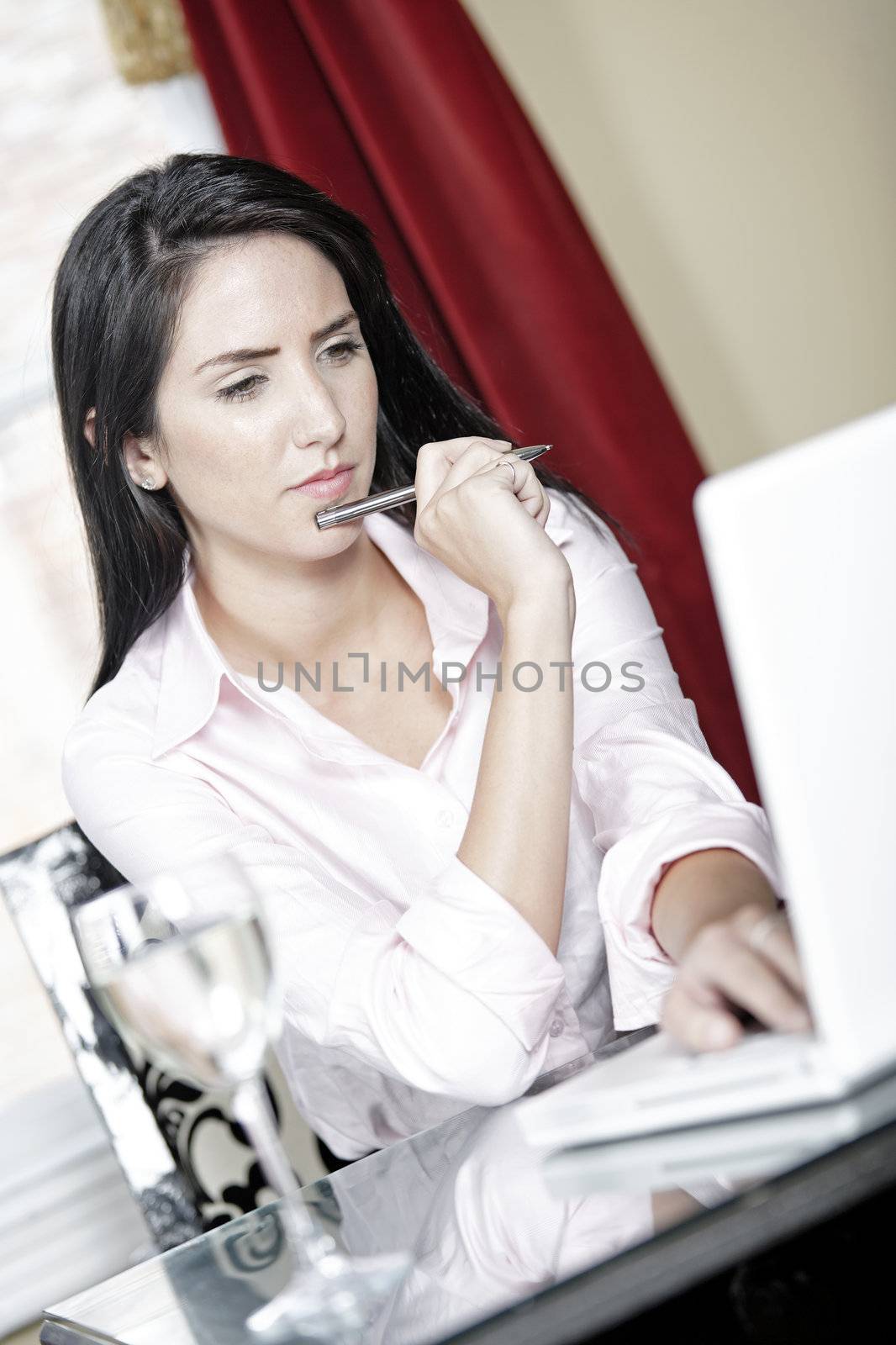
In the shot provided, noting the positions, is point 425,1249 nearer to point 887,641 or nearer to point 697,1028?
point 697,1028

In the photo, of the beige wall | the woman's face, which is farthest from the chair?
the beige wall

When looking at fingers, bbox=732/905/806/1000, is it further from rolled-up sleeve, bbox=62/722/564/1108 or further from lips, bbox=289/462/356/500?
lips, bbox=289/462/356/500

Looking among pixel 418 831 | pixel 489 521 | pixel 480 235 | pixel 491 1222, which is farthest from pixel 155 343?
pixel 491 1222

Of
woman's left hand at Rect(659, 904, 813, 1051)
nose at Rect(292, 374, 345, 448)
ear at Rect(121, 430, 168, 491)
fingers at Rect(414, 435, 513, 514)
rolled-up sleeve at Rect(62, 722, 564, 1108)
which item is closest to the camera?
woman's left hand at Rect(659, 904, 813, 1051)

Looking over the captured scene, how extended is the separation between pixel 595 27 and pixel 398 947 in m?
1.83

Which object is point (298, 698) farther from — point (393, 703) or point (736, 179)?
point (736, 179)

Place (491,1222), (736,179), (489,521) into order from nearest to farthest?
(491,1222) < (489,521) < (736,179)

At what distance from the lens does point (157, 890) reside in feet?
2.14

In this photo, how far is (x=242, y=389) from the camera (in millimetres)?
1362

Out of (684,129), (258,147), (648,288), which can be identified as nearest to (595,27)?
(684,129)

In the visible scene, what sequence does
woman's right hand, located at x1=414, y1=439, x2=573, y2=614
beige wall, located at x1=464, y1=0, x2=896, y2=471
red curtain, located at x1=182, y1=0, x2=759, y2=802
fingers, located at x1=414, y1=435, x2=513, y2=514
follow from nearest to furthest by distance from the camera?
1. woman's right hand, located at x1=414, y1=439, x2=573, y2=614
2. fingers, located at x1=414, y1=435, x2=513, y2=514
3. red curtain, located at x1=182, y1=0, x2=759, y2=802
4. beige wall, located at x1=464, y1=0, x2=896, y2=471

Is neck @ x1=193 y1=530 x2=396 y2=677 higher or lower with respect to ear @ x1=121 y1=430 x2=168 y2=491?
lower

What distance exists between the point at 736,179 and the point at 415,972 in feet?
5.84

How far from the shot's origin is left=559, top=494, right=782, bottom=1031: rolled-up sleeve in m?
1.05
